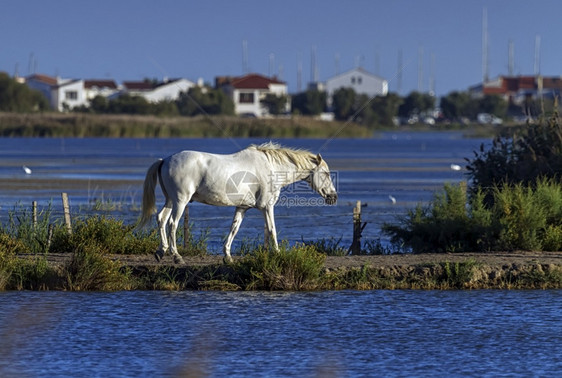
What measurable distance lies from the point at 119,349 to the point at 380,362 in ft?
9.29

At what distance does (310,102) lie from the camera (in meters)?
159

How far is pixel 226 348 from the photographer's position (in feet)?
40.4

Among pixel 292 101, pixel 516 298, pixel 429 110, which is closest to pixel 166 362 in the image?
pixel 516 298

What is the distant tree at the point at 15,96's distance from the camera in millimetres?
127994

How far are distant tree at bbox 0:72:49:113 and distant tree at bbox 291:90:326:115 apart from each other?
39.9 metres

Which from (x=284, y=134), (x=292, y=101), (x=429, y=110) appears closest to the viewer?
(x=284, y=134)

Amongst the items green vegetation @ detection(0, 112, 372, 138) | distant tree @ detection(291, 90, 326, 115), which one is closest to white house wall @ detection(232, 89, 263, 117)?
distant tree @ detection(291, 90, 326, 115)

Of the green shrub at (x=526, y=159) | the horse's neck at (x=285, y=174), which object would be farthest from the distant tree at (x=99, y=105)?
the horse's neck at (x=285, y=174)

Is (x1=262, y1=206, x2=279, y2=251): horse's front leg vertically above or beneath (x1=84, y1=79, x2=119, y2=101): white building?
beneath

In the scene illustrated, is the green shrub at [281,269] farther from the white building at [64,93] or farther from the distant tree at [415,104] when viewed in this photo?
the distant tree at [415,104]

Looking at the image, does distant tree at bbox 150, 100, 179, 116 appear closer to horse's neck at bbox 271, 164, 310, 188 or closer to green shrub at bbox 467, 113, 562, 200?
green shrub at bbox 467, 113, 562, 200

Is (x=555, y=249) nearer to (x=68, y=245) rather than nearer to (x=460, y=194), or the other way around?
(x=460, y=194)

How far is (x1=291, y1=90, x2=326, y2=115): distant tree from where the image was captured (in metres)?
158

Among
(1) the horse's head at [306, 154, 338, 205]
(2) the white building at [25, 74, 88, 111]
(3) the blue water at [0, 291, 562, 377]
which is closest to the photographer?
(3) the blue water at [0, 291, 562, 377]
